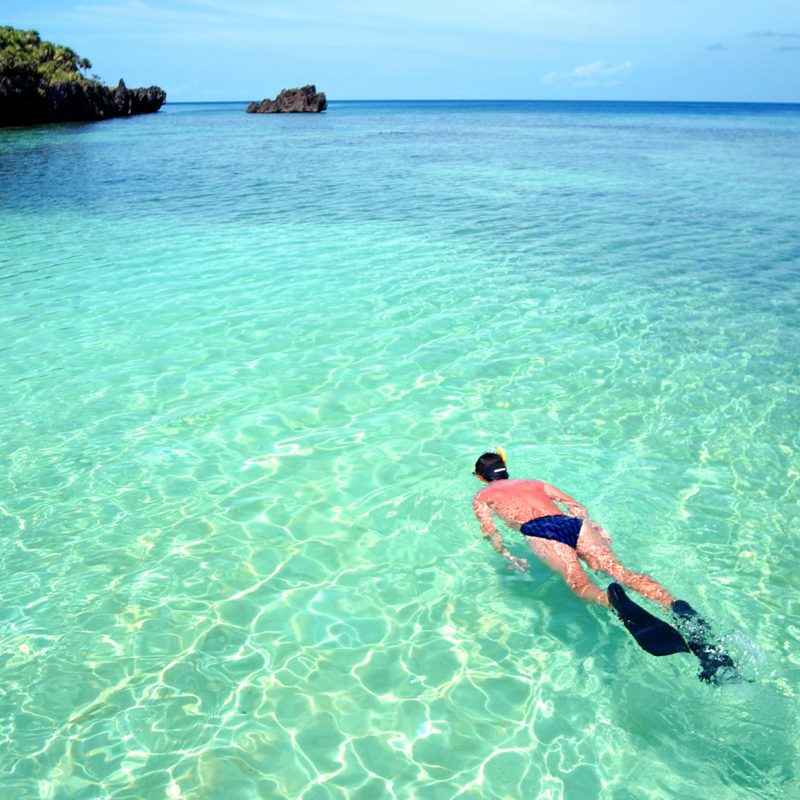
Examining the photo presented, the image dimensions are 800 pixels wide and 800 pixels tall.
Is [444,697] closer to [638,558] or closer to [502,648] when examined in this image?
[502,648]

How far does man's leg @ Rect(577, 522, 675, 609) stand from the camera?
4.86 meters

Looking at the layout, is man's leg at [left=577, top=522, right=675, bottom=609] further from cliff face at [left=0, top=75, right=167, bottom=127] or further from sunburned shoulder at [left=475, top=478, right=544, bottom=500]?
cliff face at [left=0, top=75, right=167, bottom=127]

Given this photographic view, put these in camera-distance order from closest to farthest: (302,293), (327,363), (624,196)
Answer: (327,363) → (302,293) → (624,196)

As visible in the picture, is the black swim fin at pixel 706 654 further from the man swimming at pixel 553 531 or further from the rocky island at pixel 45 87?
the rocky island at pixel 45 87

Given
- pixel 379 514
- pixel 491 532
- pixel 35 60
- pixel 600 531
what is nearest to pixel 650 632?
pixel 600 531

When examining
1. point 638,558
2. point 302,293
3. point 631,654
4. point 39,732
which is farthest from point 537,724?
point 302,293

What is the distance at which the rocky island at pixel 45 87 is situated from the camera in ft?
199

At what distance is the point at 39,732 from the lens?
418cm

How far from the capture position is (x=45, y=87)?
63844mm

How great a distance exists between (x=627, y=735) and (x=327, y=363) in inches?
239

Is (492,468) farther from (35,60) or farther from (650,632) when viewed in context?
(35,60)

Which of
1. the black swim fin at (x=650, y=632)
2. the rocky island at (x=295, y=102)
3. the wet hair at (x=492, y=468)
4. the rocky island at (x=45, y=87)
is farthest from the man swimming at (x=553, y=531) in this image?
the rocky island at (x=295, y=102)

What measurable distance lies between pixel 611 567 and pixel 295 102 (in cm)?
10975

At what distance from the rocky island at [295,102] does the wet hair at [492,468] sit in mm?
107813
